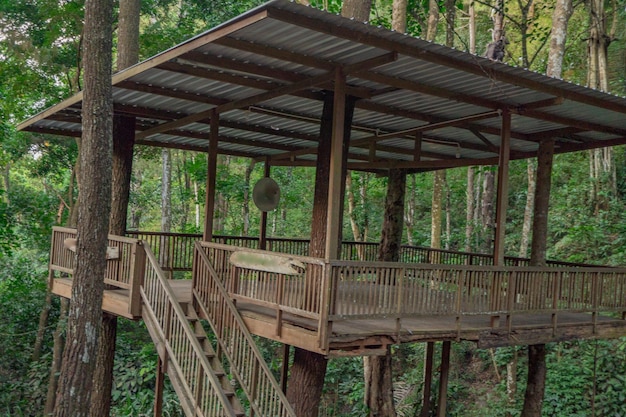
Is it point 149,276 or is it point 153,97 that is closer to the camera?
point 149,276

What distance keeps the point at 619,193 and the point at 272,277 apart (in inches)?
519

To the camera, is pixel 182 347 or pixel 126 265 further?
pixel 126 265

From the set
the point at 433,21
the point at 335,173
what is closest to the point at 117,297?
the point at 335,173

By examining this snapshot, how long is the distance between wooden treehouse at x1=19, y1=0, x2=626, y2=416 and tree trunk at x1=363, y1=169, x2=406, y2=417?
2322 millimetres

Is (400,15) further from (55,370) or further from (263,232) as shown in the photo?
(55,370)

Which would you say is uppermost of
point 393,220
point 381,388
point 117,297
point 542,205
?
point 542,205

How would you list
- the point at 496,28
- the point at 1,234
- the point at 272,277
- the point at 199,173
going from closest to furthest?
1. the point at 272,277
2. the point at 1,234
3. the point at 496,28
4. the point at 199,173

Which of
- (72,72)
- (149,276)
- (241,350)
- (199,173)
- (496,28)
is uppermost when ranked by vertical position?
(496,28)

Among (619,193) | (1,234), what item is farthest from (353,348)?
(619,193)

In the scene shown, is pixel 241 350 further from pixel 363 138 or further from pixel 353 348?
pixel 363 138

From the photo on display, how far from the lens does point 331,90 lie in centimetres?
787

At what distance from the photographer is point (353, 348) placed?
6.42m

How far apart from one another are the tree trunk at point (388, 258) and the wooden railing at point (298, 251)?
42.9 inches

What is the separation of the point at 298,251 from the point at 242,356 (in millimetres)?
6476
